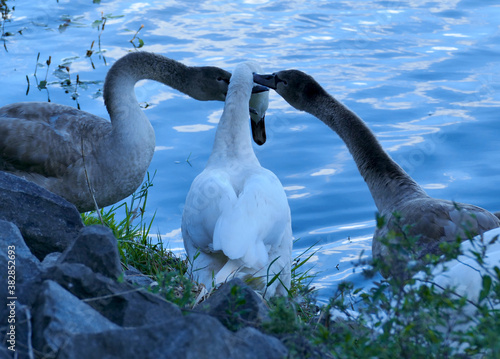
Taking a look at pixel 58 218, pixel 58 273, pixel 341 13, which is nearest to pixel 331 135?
pixel 341 13

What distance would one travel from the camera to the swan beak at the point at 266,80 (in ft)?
17.9

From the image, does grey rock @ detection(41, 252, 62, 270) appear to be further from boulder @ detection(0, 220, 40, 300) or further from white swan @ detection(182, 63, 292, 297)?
white swan @ detection(182, 63, 292, 297)

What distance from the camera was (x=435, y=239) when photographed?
4895 millimetres

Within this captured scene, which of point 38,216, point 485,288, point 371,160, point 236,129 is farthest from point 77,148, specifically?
point 485,288

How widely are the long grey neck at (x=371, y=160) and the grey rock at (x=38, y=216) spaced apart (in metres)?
2.52

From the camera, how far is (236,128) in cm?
507

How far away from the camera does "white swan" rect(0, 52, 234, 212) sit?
222 inches

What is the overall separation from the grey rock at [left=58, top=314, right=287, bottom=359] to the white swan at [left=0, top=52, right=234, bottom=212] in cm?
316

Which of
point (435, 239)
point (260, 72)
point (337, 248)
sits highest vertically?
point (260, 72)

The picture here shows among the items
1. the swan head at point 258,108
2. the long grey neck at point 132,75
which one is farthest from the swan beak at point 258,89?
the long grey neck at point 132,75

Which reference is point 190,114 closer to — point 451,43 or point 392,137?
point 392,137

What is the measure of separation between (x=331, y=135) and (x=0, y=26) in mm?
5233

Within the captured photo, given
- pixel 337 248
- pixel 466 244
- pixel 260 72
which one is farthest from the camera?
pixel 337 248

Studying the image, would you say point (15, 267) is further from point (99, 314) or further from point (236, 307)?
point (236, 307)
